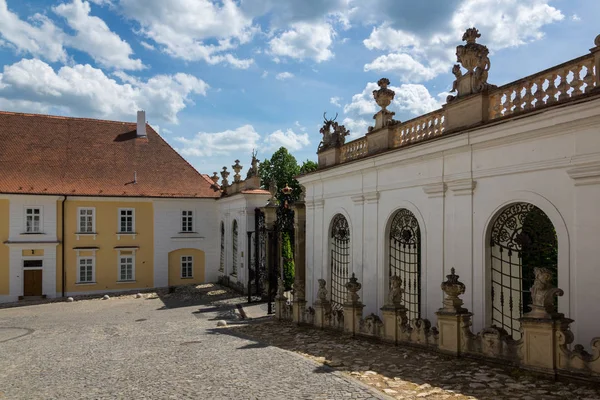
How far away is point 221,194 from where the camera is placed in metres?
29.4

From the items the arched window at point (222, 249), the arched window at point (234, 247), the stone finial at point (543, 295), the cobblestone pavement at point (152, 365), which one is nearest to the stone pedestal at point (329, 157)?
the cobblestone pavement at point (152, 365)

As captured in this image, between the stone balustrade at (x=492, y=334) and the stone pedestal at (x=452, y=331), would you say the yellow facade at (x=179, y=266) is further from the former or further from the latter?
the stone pedestal at (x=452, y=331)

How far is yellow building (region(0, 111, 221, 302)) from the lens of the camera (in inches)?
1018

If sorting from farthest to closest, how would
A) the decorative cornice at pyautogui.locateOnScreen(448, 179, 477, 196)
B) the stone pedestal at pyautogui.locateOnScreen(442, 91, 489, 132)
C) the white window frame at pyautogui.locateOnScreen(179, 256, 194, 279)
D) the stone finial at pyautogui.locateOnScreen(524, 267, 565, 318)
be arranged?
the white window frame at pyautogui.locateOnScreen(179, 256, 194, 279)
the decorative cornice at pyautogui.locateOnScreen(448, 179, 477, 196)
the stone pedestal at pyautogui.locateOnScreen(442, 91, 489, 132)
the stone finial at pyautogui.locateOnScreen(524, 267, 565, 318)

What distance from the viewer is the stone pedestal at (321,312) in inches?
504

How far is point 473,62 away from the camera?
9414mm

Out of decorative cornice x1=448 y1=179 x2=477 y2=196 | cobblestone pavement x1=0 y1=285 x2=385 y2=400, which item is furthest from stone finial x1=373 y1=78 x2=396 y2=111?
cobblestone pavement x1=0 y1=285 x2=385 y2=400

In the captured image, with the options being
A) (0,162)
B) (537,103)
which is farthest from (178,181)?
(537,103)

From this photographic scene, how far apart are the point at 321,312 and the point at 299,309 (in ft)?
4.57

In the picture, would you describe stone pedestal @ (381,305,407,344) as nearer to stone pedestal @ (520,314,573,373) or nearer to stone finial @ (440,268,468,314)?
stone finial @ (440,268,468,314)

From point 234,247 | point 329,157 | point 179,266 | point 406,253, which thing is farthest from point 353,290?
point 179,266

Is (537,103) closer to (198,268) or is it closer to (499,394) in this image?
(499,394)

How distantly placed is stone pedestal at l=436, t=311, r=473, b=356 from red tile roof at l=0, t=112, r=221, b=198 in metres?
22.2

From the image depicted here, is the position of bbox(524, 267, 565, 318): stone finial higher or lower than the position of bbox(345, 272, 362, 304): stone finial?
higher
